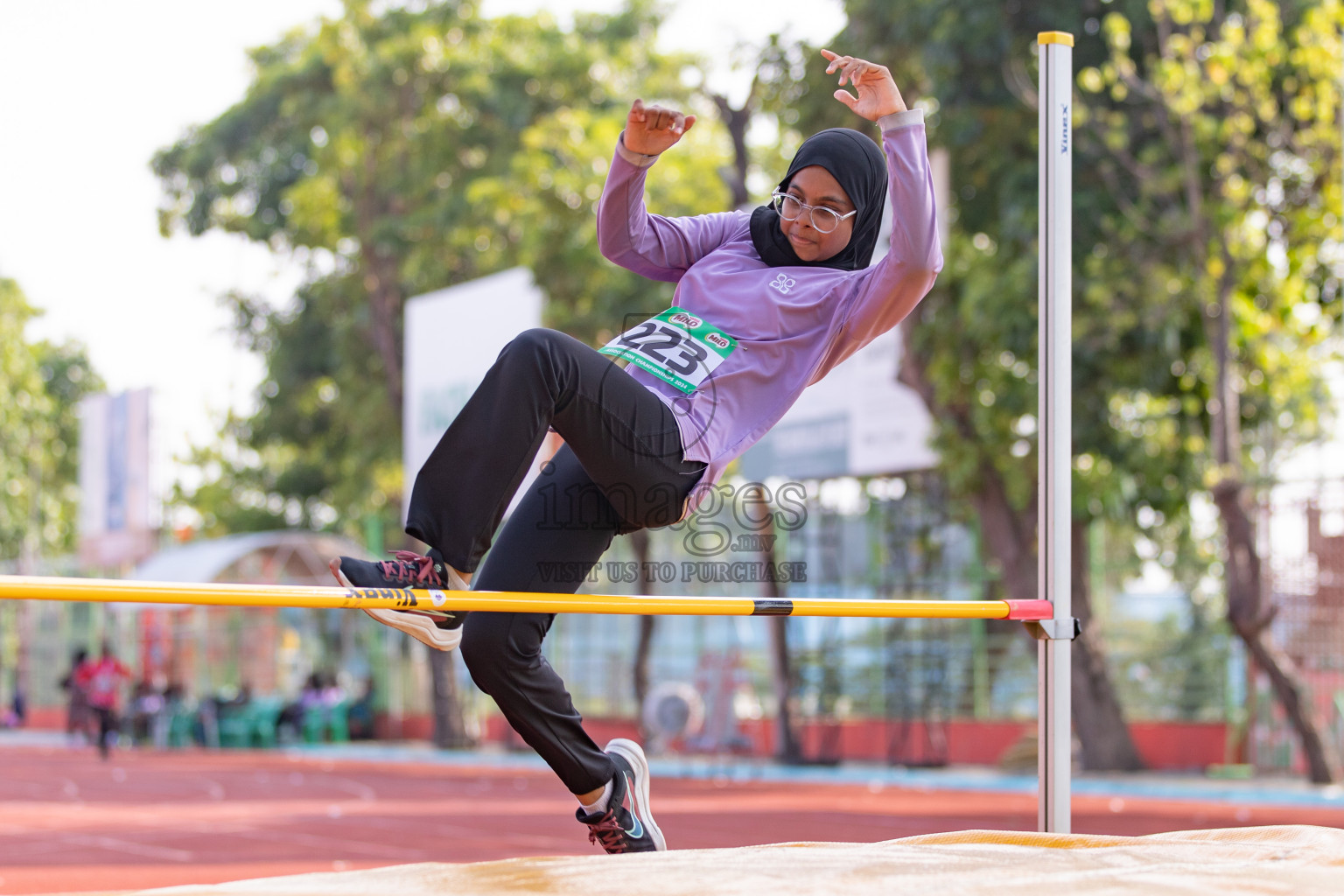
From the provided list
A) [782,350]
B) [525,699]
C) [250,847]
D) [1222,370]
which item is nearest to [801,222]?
[782,350]

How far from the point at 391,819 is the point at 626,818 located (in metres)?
5.80

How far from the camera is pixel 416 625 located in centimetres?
258

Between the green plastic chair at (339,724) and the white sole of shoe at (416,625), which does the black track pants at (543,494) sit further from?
the green plastic chair at (339,724)

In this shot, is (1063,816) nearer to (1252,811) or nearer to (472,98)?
(1252,811)

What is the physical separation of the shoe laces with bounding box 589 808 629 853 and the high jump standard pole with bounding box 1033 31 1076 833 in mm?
961

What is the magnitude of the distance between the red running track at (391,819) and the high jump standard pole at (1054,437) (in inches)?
128

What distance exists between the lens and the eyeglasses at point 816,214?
2855mm

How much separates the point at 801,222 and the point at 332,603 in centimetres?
123

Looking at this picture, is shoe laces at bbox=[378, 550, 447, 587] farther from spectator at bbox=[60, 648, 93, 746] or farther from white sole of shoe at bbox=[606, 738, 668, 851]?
spectator at bbox=[60, 648, 93, 746]

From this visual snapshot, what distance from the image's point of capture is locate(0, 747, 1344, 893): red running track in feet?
20.9

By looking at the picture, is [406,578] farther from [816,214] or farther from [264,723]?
[264,723]

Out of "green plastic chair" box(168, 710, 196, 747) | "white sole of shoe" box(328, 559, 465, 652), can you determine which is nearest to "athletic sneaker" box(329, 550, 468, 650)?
"white sole of shoe" box(328, 559, 465, 652)

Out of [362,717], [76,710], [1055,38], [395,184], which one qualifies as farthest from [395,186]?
[1055,38]

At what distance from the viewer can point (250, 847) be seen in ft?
22.7
